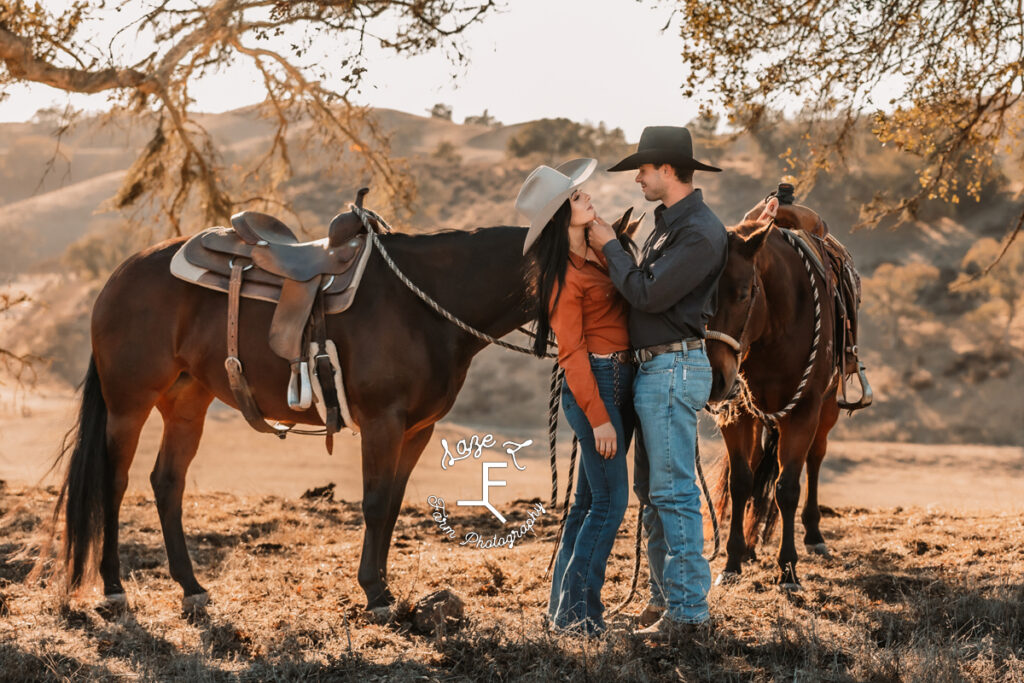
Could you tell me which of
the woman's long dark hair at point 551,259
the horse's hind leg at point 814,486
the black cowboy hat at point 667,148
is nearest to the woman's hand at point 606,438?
the woman's long dark hair at point 551,259

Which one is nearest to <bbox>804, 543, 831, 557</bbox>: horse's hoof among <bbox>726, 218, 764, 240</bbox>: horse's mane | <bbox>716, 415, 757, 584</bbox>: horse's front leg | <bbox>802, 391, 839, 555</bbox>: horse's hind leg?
<bbox>802, 391, 839, 555</bbox>: horse's hind leg

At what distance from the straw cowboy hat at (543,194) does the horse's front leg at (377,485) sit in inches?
49.3

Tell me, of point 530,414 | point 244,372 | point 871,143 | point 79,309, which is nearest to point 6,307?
point 244,372

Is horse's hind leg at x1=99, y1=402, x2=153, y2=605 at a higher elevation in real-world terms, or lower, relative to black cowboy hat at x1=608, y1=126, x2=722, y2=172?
lower

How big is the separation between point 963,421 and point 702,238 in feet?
60.4

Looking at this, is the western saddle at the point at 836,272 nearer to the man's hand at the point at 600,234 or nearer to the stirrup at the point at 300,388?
the man's hand at the point at 600,234

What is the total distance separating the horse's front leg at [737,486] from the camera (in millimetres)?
5508

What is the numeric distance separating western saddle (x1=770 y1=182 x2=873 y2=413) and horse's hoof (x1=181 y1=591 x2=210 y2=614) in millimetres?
3868

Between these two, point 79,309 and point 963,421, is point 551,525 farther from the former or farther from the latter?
point 79,309

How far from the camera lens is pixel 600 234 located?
3727mm

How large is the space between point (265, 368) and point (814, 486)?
395 centimetres

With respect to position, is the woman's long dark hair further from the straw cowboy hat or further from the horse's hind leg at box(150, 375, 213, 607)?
the horse's hind leg at box(150, 375, 213, 607)

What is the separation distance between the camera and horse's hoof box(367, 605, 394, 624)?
434 cm

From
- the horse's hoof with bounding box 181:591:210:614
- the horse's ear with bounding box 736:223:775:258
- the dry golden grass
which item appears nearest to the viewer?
the dry golden grass
